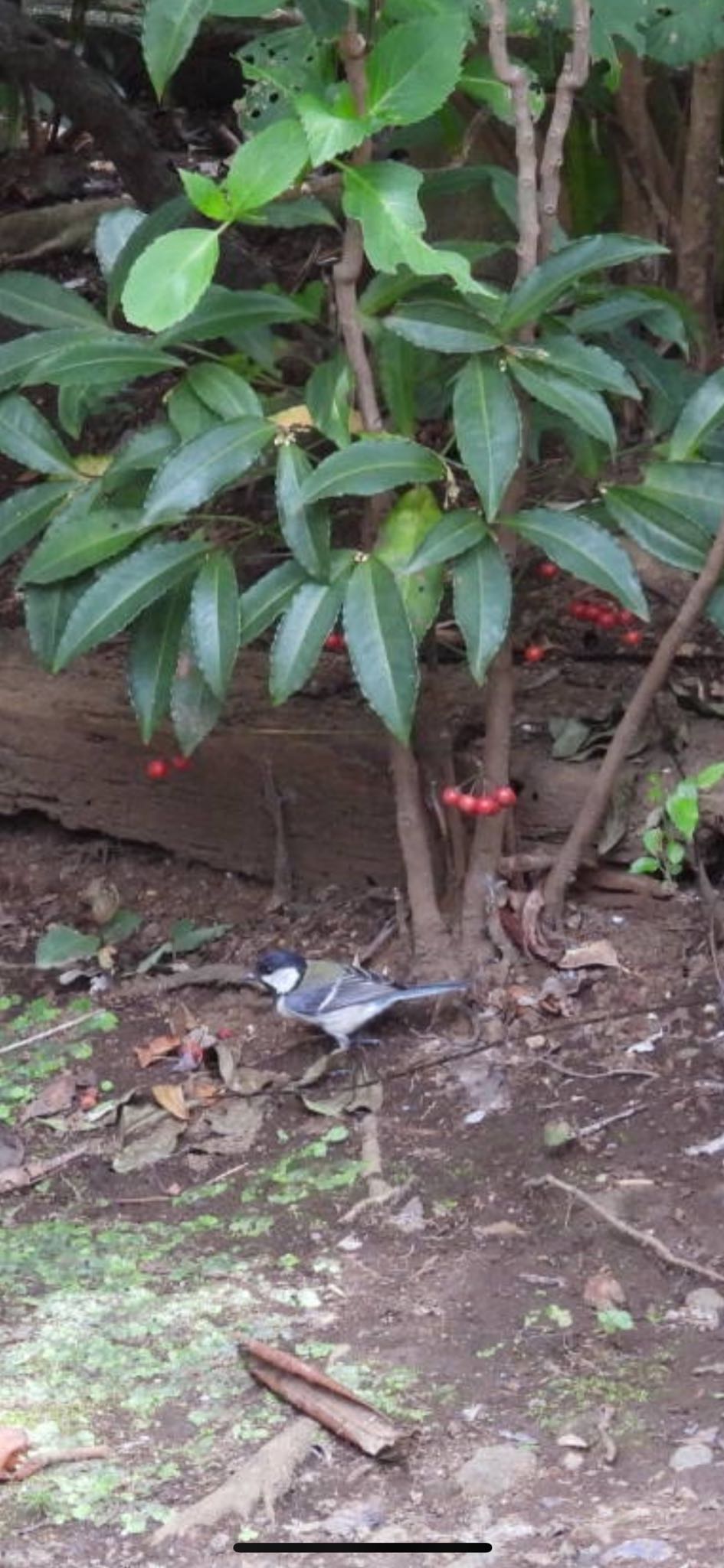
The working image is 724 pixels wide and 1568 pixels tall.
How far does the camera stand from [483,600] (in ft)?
13.6

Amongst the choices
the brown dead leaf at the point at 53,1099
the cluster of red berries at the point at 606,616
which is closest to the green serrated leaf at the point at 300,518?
the cluster of red berries at the point at 606,616

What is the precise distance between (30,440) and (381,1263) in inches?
78.4

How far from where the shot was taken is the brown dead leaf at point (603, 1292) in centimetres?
367

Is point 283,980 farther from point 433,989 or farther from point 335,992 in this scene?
point 433,989

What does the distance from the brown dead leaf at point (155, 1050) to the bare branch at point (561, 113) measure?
→ 1.95 meters

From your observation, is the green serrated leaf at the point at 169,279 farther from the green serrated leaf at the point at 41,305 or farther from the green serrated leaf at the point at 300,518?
the green serrated leaf at the point at 41,305

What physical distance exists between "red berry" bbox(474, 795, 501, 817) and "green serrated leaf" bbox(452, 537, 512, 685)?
1.89ft

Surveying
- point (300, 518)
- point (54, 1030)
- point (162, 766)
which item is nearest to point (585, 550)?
point (300, 518)

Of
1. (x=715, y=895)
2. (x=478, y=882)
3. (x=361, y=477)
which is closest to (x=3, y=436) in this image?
(x=361, y=477)

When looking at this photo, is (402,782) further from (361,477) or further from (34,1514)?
(34,1514)

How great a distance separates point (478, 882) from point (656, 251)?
1.52 metres

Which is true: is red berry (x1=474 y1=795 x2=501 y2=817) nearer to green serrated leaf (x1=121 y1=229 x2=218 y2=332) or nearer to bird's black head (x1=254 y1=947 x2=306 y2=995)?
bird's black head (x1=254 y1=947 x2=306 y2=995)

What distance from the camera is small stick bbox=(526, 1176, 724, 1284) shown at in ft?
12.2

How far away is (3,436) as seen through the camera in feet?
15.5
